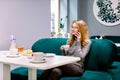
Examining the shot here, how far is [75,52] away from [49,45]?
0.74 metres

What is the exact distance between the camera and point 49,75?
2490 millimetres

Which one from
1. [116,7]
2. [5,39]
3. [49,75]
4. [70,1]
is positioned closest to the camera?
[49,75]

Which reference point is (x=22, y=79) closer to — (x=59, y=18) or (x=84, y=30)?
(x=84, y=30)

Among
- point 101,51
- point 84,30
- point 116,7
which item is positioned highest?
point 116,7

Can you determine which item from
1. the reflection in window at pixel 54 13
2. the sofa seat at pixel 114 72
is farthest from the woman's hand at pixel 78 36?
the reflection in window at pixel 54 13

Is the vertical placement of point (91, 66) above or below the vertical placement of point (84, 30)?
below

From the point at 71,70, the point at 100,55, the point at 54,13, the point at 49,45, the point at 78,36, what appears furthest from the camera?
the point at 54,13

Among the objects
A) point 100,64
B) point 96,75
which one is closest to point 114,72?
point 100,64

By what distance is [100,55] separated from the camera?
287 centimetres

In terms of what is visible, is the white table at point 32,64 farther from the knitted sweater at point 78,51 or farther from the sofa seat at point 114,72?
the sofa seat at point 114,72

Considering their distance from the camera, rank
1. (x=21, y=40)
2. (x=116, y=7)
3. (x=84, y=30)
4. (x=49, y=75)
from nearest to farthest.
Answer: (x=49, y=75), (x=84, y=30), (x=21, y=40), (x=116, y=7)

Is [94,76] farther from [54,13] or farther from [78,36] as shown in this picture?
[54,13]

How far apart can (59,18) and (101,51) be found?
2.89 m

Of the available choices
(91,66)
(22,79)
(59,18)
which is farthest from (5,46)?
(59,18)
